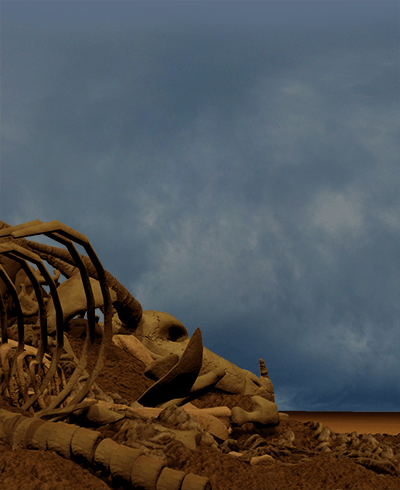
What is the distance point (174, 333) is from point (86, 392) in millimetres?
6094

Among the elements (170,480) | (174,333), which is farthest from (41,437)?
(174,333)

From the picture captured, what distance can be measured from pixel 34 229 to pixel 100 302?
5.32 m

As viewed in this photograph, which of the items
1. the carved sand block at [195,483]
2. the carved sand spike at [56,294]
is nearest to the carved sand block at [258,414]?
the carved sand spike at [56,294]

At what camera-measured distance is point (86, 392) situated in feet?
11.9

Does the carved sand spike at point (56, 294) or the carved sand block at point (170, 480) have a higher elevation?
the carved sand spike at point (56, 294)

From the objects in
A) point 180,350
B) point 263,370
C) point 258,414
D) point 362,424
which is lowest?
point 258,414

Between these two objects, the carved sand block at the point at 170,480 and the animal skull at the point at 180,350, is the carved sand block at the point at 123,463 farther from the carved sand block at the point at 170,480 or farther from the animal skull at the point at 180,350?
the animal skull at the point at 180,350

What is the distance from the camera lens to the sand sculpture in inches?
117

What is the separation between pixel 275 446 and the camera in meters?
5.31

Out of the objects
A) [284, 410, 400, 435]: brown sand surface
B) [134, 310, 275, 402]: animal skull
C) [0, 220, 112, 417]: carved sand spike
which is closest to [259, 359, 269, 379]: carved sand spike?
[134, 310, 275, 402]: animal skull

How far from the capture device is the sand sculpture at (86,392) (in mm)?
2984

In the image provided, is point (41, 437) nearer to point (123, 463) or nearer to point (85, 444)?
point (85, 444)

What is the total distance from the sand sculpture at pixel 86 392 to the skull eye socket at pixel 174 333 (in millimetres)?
789

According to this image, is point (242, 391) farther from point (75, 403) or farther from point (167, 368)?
point (75, 403)
